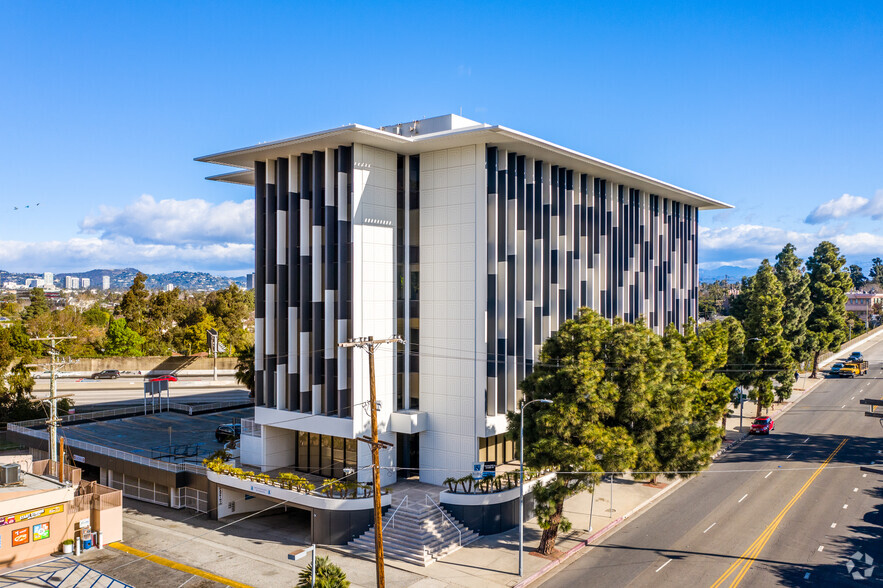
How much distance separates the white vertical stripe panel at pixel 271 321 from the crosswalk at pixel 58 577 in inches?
560

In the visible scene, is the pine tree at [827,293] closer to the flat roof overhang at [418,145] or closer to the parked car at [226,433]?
the flat roof overhang at [418,145]

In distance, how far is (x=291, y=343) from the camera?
1476 inches

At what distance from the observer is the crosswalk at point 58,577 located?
90.4 ft

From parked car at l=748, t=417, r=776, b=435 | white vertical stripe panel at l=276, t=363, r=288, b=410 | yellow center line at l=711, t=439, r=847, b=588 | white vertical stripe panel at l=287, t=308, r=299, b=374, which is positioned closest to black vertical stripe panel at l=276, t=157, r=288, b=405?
white vertical stripe panel at l=276, t=363, r=288, b=410

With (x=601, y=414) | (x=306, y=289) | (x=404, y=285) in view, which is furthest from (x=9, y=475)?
(x=601, y=414)

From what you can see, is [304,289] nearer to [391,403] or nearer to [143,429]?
[391,403]

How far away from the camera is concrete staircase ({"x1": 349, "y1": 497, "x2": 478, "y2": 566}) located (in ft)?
94.7

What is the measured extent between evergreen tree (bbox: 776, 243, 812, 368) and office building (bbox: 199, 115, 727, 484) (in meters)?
36.0

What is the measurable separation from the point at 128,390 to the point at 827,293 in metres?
81.4

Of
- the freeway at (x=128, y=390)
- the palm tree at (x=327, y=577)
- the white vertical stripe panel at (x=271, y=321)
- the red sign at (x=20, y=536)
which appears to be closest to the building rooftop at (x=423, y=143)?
the white vertical stripe panel at (x=271, y=321)

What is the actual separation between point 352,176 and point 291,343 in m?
10.2

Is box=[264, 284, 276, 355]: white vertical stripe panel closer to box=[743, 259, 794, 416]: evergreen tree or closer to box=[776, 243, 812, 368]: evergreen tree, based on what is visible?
box=[743, 259, 794, 416]: evergreen tree

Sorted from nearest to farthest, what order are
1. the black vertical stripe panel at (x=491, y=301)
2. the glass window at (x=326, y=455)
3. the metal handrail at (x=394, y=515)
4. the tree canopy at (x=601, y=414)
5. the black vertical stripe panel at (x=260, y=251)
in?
the tree canopy at (x=601, y=414)
the metal handrail at (x=394, y=515)
the black vertical stripe panel at (x=491, y=301)
the glass window at (x=326, y=455)
the black vertical stripe panel at (x=260, y=251)

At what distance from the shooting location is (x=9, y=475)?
106ft
